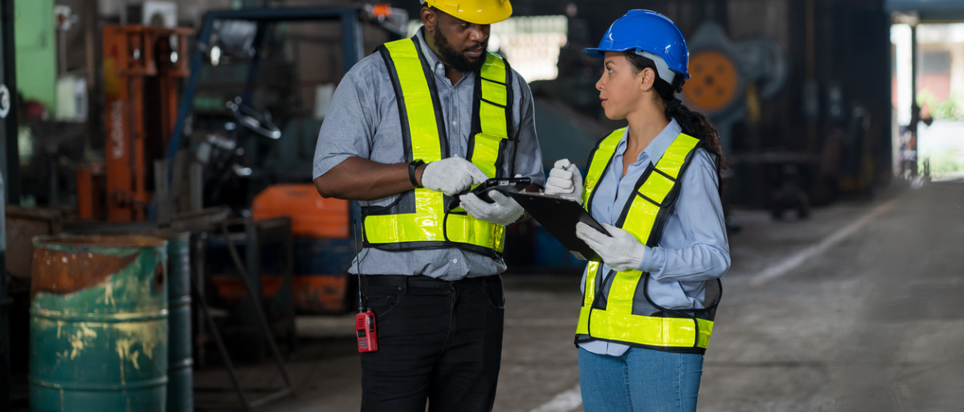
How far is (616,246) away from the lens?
85.8 inches

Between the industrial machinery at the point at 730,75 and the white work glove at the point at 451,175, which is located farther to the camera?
the industrial machinery at the point at 730,75

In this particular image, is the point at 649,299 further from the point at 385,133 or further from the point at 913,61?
the point at 913,61

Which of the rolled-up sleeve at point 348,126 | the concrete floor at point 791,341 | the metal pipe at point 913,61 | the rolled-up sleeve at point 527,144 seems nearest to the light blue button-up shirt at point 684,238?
the rolled-up sleeve at point 527,144

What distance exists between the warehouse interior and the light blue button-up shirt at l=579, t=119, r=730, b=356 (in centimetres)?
45

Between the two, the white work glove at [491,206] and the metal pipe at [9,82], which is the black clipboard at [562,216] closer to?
the white work glove at [491,206]

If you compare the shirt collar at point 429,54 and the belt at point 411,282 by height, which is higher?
the shirt collar at point 429,54

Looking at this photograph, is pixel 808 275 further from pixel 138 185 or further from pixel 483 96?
pixel 483 96

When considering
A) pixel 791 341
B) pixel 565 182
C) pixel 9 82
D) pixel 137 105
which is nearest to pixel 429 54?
Result: pixel 565 182

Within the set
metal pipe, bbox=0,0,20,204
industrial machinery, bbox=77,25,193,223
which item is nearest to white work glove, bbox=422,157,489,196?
metal pipe, bbox=0,0,20,204

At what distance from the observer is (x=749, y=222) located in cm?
1561

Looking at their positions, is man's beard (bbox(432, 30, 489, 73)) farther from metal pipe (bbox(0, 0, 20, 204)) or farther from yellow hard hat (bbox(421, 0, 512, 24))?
metal pipe (bbox(0, 0, 20, 204))

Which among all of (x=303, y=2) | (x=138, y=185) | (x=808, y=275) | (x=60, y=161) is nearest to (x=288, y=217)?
(x=138, y=185)

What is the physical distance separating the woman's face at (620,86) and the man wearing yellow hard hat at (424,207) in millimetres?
374

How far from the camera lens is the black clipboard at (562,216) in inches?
85.0
